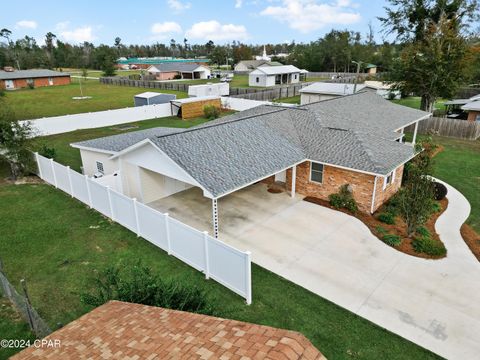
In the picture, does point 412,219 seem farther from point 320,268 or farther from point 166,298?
point 166,298

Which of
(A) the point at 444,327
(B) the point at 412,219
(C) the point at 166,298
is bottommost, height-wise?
(A) the point at 444,327

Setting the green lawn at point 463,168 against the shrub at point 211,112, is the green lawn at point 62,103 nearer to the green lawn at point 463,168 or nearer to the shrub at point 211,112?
the shrub at point 211,112

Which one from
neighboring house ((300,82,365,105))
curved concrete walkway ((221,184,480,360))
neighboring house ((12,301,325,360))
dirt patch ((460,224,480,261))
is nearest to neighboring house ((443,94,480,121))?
neighboring house ((300,82,365,105))

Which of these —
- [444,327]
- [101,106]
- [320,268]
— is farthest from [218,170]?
[101,106]

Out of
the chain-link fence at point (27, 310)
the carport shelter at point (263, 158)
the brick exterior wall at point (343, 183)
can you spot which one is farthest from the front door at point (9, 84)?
the chain-link fence at point (27, 310)

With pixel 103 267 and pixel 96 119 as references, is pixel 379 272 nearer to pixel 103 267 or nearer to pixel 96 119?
pixel 103 267

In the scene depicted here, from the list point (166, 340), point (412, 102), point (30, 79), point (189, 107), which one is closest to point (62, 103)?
point (189, 107)
